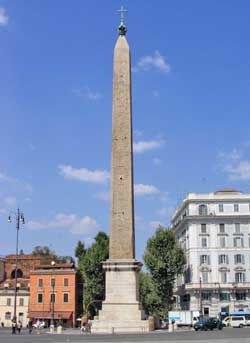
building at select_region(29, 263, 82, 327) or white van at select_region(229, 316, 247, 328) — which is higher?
building at select_region(29, 263, 82, 327)

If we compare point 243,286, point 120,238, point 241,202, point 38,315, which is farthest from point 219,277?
point 120,238

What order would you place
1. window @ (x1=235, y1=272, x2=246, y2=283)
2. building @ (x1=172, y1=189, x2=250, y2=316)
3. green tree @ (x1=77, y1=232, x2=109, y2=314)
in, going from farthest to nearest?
window @ (x1=235, y1=272, x2=246, y2=283), building @ (x1=172, y1=189, x2=250, y2=316), green tree @ (x1=77, y1=232, x2=109, y2=314)

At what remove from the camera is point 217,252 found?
68.9m

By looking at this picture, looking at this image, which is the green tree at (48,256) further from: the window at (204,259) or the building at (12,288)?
the window at (204,259)

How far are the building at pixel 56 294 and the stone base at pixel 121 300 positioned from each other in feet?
113

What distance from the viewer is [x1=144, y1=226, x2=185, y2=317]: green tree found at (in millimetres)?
60344

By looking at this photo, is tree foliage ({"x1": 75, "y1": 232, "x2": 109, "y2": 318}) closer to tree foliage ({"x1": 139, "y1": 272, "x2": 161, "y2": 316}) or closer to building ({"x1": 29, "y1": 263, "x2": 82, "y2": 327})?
tree foliage ({"x1": 139, "y1": 272, "x2": 161, "y2": 316})

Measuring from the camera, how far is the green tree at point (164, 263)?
60.3 meters

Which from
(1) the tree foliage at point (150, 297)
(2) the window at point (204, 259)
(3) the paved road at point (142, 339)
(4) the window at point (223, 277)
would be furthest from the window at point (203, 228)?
(3) the paved road at point (142, 339)

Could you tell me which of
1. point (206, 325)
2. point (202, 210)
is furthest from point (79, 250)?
point (206, 325)

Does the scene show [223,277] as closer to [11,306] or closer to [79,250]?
[79,250]

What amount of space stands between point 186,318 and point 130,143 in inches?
1115

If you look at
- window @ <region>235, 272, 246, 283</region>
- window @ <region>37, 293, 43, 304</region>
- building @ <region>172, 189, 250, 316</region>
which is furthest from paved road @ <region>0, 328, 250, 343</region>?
window @ <region>235, 272, 246, 283</region>

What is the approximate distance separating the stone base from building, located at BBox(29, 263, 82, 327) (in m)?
34.6
